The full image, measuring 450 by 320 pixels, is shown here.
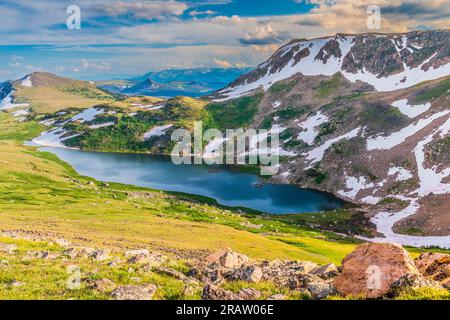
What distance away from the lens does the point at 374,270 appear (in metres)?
22.0

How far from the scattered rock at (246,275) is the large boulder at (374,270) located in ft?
17.7

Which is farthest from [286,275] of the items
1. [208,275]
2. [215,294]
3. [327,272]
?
[215,294]

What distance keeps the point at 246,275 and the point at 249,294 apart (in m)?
4.96

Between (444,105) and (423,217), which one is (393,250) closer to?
(423,217)

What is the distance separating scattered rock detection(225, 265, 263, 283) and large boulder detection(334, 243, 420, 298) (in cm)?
540

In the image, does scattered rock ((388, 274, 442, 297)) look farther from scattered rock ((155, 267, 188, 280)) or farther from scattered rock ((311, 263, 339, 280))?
scattered rock ((155, 267, 188, 280))

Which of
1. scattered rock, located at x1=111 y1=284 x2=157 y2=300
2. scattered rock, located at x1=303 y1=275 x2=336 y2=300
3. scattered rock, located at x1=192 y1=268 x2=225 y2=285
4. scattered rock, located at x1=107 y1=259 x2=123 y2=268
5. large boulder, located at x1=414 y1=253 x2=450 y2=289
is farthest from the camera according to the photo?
scattered rock, located at x1=107 y1=259 x2=123 y2=268

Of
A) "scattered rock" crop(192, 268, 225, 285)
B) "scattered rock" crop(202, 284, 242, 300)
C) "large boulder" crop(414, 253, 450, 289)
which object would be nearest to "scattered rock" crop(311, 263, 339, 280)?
"large boulder" crop(414, 253, 450, 289)

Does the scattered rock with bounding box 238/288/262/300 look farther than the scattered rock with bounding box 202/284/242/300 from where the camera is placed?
Yes

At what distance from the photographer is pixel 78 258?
33.2 meters

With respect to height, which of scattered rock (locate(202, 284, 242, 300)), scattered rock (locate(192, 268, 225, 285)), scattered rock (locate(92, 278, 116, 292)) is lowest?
scattered rock (locate(192, 268, 225, 285))

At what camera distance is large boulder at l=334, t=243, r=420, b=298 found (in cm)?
2119

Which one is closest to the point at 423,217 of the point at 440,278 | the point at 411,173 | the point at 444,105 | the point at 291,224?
the point at 411,173
